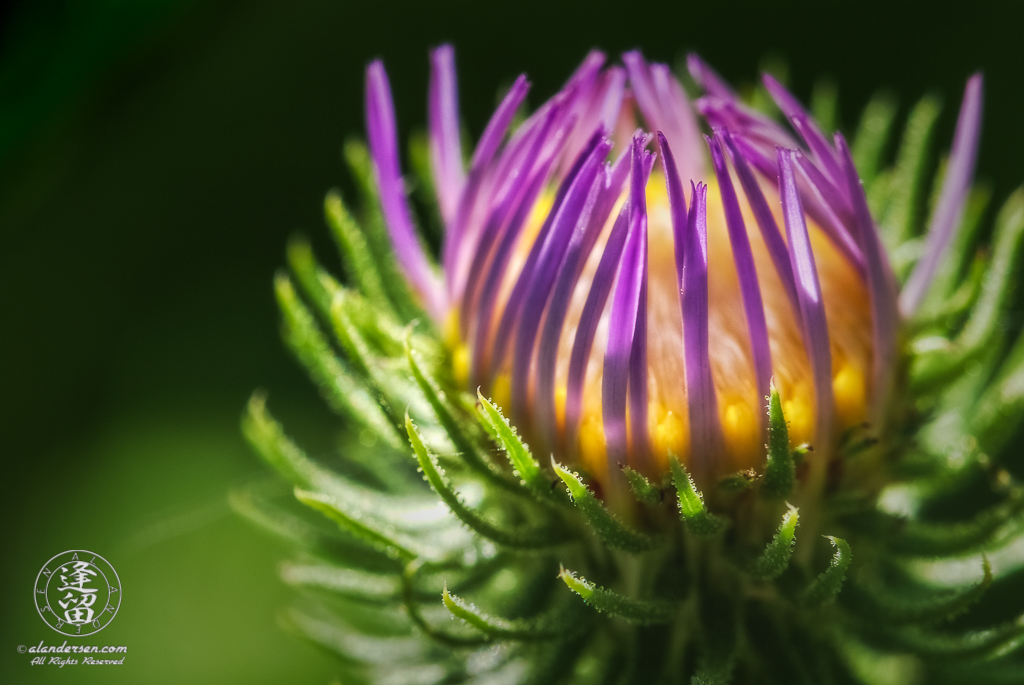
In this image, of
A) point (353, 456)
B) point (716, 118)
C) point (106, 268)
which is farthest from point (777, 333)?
point (106, 268)

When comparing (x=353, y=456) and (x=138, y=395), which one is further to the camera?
(x=138, y=395)

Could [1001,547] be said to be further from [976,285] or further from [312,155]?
[312,155]

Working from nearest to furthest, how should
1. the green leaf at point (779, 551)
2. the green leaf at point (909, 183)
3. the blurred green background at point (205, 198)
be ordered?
the green leaf at point (779, 551) < the green leaf at point (909, 183) < the blurred green background at point (205, 198)

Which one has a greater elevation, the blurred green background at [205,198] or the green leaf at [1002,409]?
the blurred green background at [205,198]
